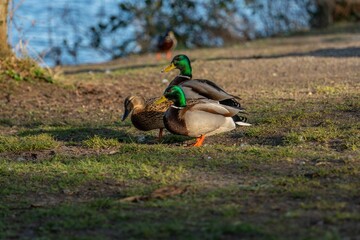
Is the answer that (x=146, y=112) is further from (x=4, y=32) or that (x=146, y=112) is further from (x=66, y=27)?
(x=66, y=27)

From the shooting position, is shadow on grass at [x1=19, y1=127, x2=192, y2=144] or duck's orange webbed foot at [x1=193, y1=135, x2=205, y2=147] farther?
shadow on grass at [x1=19, y1=127, x2=192, y2=144]

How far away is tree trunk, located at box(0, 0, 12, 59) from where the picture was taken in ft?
37.6

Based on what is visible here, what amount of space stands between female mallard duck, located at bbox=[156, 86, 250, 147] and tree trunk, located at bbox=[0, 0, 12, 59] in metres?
4.61

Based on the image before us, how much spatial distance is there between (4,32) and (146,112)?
14.1ft

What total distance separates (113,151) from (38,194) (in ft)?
4.56

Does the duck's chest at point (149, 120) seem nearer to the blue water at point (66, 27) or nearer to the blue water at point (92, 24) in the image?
the blue water at point (66, 27)

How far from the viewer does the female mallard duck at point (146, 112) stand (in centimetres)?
783

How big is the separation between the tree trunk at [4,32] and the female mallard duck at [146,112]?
3.98m

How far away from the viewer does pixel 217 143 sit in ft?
25.3

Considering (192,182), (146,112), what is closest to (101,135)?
(146,112)

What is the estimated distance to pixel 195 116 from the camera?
732 centimetres

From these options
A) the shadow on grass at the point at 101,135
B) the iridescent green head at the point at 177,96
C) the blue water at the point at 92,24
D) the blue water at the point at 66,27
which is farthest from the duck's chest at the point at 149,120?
the blue water at the point at 92,24

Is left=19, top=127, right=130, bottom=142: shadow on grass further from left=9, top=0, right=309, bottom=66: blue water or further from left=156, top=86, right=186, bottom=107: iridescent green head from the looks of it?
left=9, top=0, right=309, bottom=66: blue water

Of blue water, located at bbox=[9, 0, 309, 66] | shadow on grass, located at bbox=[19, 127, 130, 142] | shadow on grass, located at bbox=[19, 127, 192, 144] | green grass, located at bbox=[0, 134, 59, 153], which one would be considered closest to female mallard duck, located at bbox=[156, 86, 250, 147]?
shadow on grass, located at bbox=[19, 127, 192, 144]
